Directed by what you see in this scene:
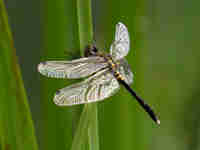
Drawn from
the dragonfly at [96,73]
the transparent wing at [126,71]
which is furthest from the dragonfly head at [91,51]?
the transparent wing at [126,71]

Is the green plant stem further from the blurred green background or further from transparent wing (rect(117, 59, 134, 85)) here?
transparent wing (rect(117, 59, 134, 85))

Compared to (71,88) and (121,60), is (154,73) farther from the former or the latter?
(71,88)
